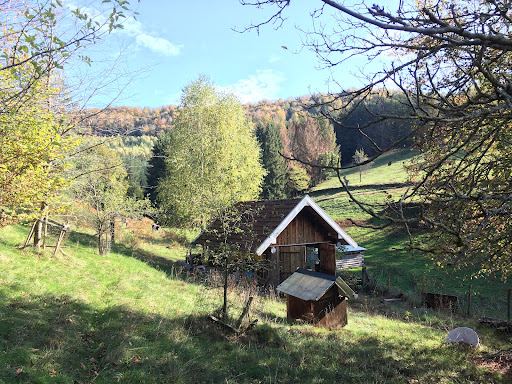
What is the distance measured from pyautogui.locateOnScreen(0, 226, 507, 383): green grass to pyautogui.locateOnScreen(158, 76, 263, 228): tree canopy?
39.5 ft

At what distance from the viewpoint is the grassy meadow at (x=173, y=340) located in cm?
561

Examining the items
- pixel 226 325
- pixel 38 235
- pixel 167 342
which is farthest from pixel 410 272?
pixel 38 235

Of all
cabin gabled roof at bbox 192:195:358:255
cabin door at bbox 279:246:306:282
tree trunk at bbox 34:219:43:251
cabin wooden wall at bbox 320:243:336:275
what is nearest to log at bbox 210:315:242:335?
cabin gabled roof at bbox 192:195:358:255

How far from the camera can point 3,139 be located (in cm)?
682

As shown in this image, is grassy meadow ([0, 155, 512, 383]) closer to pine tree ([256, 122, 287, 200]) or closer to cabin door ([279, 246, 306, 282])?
cabin door ([279, 246, 306, 282])

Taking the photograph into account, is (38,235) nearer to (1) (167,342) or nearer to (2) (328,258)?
(1) (167,342)

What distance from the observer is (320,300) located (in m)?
9.21

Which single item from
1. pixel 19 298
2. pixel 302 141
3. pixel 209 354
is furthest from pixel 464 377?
pixel 302 141

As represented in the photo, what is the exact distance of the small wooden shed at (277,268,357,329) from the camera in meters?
8.95

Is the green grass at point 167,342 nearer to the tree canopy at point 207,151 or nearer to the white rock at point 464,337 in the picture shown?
the white rock at point 464,337

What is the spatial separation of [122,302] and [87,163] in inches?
229

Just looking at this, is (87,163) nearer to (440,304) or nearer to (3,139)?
(3,139)

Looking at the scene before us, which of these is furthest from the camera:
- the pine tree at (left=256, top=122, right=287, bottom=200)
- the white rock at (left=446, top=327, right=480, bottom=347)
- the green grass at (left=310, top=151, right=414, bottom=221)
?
the pine tree at (left=256, top=122, right=287, bottom=200)

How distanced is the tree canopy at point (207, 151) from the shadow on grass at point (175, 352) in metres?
14.1
